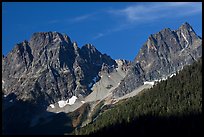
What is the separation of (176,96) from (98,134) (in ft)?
131

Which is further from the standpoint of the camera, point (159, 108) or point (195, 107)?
point (159, 108)

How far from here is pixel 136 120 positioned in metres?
176

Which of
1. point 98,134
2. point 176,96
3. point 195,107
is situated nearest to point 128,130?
point 98,134

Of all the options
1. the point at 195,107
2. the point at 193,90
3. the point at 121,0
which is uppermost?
the point at 193,90

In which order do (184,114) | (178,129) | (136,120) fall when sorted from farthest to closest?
(136,120)
(184,114)
(178,129)

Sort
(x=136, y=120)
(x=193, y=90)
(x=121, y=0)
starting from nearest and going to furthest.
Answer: (x=121, y=0) → (x=136, y=120) → (x=193, y=90)

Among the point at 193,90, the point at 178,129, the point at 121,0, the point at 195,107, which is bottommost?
the point at 121,0

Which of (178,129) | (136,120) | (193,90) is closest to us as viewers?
(178,129)

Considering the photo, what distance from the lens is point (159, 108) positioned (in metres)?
186

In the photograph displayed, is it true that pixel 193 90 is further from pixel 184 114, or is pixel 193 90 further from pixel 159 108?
pixel 184 114

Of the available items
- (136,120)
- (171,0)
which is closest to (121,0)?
(171,0)

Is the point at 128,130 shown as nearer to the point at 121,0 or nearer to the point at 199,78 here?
the point at 199,78

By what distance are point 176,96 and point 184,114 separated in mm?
33073

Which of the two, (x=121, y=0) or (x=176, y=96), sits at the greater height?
(x=176, y=96)
